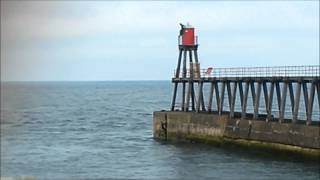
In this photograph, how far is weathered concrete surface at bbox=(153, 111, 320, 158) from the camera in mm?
31203

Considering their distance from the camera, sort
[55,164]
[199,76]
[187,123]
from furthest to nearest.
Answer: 1. [199,76]
2. [187,123]
3. [55,164]

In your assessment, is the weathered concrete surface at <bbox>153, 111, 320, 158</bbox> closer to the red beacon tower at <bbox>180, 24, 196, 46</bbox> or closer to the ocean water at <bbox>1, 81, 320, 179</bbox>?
the ocean water at <bbox>1, 81, 320, 179</bbox>

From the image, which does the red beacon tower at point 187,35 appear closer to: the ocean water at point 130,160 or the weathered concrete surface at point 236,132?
the weathered concrete surface at point 236,132

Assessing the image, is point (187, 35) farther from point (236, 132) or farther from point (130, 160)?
point (130, 160)

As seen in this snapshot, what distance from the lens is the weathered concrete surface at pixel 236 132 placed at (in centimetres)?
3120

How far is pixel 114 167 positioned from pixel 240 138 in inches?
308

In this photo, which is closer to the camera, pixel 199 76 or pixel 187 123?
pixel 187 123

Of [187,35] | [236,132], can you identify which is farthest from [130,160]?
[187,35]

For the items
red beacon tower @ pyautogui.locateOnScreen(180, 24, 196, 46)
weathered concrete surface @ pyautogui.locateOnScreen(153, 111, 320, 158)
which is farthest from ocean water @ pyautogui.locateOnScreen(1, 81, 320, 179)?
red beacon tower @ pyautogui.locateOnScreen(180, 24, 196, 46)

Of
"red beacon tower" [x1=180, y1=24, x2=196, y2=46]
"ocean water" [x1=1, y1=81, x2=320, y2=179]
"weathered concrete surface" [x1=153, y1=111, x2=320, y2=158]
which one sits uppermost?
"red beacon tower" [x1=180, y1=24, x2=196, y2=46]

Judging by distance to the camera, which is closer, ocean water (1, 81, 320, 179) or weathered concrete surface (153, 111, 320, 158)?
ocean water (1, 81, 320, 179)

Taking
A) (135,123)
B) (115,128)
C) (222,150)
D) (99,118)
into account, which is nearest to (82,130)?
(115,128)

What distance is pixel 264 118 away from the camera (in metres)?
36.4

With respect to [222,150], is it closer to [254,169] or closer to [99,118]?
[254,169]
